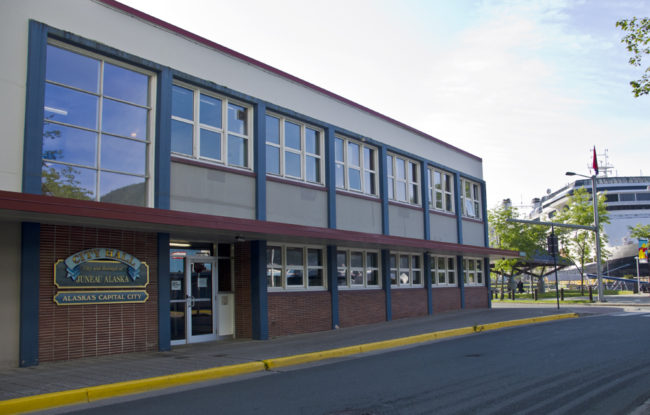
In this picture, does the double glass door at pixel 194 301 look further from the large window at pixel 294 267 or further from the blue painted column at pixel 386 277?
the blue painted column at pixel 386 277

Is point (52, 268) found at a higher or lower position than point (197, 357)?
higher

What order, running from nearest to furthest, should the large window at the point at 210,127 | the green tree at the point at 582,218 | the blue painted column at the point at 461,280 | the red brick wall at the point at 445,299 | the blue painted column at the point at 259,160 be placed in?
the large window at the point at 210,127, the blue painted column at the point at 259,160, the red brick wall at the point at 445,299, the blue painted column at the point at 461,280, the green tree at the point at 582,218

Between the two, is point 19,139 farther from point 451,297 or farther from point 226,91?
point 451,297

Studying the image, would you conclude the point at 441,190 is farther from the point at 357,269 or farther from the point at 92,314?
the point at 92,314

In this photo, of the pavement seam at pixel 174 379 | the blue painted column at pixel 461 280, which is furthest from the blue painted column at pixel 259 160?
the blue painted column at pixel 461 280

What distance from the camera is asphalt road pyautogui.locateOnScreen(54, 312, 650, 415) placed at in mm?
7160

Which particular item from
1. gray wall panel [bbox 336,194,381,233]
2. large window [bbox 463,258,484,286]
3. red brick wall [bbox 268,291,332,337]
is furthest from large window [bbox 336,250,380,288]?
large window [bbox 463,258,484,286]

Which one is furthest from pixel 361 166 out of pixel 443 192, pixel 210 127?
pixel 210 127

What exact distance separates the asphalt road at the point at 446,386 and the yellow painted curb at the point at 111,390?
482 mm

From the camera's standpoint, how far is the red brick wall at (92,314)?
1081 cm

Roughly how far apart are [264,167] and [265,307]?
377 centimetres

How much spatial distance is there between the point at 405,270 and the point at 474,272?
704cm

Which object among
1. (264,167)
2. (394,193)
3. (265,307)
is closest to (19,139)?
(264,167)

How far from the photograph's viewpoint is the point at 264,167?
50.9 ft
